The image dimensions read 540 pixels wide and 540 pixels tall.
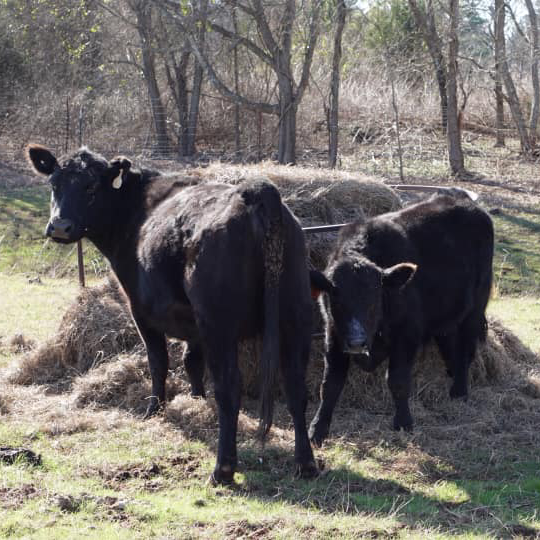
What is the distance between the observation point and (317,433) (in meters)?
6.16

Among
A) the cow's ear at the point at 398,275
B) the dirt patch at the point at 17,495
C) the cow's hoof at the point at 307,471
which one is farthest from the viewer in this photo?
the cow's ear at the point at 398,275

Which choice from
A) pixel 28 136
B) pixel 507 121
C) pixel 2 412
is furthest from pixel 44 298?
pixel 507 121

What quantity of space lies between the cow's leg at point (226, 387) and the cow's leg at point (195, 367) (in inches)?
63.7

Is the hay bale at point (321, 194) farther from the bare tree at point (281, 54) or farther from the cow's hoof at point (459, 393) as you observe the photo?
the bare tree at point (281, 54)

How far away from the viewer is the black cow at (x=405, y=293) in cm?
605

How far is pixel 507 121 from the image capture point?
22.5 metres

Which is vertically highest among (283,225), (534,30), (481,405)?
(534,30)

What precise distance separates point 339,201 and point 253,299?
3180 mm

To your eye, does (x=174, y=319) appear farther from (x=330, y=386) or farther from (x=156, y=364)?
(x=330, y=386)

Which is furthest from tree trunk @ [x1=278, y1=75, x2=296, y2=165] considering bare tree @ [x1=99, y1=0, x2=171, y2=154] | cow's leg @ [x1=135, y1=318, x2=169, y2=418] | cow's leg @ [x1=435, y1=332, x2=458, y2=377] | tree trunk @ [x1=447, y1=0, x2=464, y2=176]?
cow's leg @ [x1=135, y1=318, x2=169, y2=418]

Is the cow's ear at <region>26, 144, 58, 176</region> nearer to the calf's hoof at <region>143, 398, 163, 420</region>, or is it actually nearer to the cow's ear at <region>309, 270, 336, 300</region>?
the calf's hoof at <region>143, 398, 163, 420</region>

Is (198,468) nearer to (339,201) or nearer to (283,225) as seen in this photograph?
(283,225)

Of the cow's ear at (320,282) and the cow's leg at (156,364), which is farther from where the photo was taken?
the cow's leg at (156,364)

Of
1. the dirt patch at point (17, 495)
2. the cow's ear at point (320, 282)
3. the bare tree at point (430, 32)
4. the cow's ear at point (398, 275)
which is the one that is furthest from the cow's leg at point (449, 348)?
the bare tree at point (430, 32)
